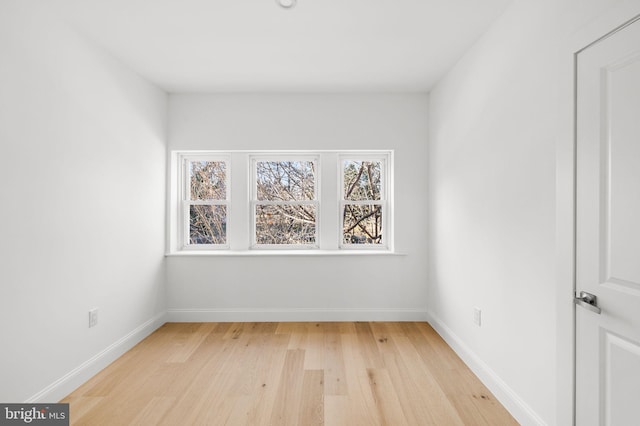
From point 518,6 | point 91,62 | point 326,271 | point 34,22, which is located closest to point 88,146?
point 91,62

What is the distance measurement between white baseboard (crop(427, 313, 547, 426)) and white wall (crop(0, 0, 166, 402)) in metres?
2.95

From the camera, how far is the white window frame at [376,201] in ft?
12.2

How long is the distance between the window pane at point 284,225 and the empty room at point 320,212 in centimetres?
3

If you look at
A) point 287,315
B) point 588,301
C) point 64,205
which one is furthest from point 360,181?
point 64,205

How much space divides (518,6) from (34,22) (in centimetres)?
299

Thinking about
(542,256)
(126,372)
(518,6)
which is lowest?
(126,372)

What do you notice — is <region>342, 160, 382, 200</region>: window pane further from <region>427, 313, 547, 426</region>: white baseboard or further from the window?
<region>427, 313, 547, 426</region>: white baseboard

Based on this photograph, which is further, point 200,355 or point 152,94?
point 152,94

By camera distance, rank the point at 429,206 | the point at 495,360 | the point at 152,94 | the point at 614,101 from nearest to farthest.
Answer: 1. the point at 614,101
2. the point at 495,360
3. the point at 152,94
4. the point at 429,206

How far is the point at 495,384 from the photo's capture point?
2.14m

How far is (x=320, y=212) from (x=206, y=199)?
1377 millimetres

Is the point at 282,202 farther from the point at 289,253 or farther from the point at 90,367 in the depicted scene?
the point at 90,367

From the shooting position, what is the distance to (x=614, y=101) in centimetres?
128

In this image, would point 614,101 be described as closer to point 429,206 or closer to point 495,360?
point 495,360
